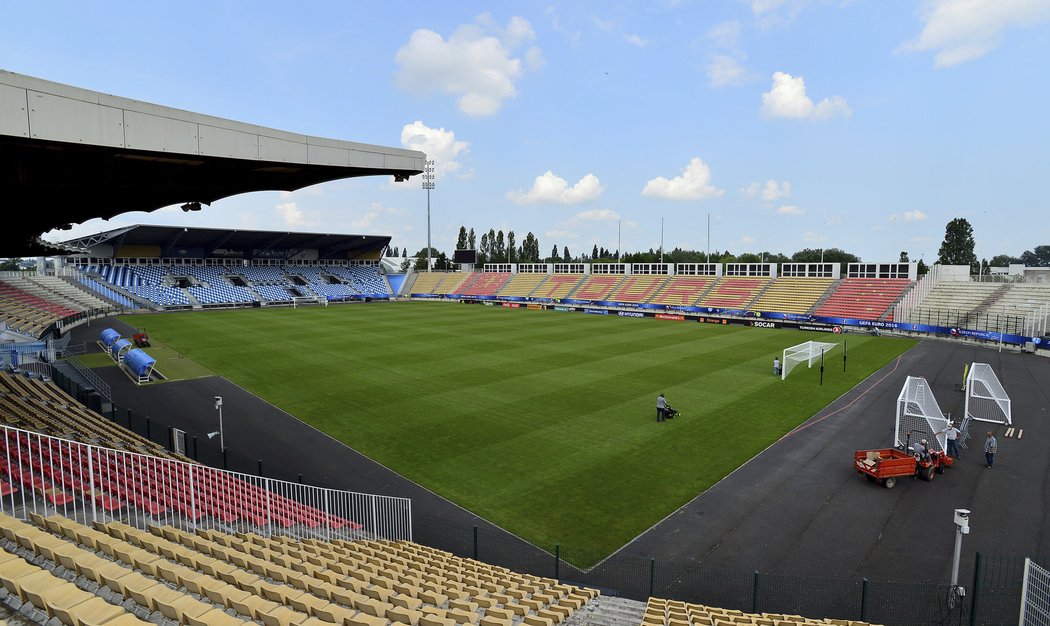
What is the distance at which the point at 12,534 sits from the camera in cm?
738

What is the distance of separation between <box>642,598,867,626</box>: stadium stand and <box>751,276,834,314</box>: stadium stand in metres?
54.4

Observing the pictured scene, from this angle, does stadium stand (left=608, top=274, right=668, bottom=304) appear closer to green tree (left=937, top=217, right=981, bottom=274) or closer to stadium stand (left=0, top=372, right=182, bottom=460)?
stadium stand (left=0, top=372, right=182, bottom=460)

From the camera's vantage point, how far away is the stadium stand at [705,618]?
8081 mm

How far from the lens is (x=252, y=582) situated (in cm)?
739

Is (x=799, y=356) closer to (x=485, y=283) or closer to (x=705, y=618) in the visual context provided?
(x=705, y=618)

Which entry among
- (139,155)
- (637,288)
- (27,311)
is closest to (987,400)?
(139,155)

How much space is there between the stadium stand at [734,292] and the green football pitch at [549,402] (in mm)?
14746

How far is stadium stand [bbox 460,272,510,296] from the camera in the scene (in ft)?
294

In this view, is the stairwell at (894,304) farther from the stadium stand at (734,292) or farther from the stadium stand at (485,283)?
the stadium stand at (485,283)

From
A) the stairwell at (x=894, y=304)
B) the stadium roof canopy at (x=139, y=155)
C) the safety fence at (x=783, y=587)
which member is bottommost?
the safety fence at (x=783, y=587)

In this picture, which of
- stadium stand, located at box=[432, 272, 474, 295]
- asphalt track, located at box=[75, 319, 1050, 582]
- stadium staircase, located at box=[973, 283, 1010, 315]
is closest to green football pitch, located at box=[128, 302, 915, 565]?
asphalt track, located at box=[75, 319, 1050, 582]

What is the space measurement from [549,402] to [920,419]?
45.6ft

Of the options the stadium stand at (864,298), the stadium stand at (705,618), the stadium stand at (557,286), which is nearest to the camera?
the stadium stand at (705,618)

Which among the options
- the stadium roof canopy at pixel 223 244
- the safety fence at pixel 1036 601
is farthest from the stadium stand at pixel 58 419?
the stadium roof canopy at pixel 223 244
